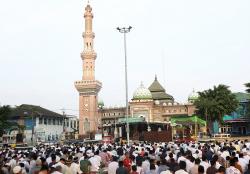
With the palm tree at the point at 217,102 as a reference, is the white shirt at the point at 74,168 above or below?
below

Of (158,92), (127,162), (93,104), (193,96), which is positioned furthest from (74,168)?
(158,92)

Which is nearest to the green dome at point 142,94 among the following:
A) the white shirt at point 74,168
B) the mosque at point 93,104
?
the mosque at point 93,104

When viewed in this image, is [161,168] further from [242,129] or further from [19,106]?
[19,106]

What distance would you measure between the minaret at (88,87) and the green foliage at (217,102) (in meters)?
32.7

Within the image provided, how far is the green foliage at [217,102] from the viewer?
59.1 meters

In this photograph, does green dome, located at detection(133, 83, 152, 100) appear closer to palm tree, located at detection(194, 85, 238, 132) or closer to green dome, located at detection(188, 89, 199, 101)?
green dome, located at detection(188, 89, 199, 101)

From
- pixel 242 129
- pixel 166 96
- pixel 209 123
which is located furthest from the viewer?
pixel 166 96

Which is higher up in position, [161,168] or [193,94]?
[193,94]

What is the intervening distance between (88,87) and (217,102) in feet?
117

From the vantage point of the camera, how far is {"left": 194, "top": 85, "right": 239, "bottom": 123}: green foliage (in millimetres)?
59094

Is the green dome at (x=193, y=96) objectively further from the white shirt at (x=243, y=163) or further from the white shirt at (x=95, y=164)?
the white shirt at (x=243, y=163)

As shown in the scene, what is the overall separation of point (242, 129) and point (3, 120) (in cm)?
4284

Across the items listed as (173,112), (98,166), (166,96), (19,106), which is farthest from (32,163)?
(166,96)

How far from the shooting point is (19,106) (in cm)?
8244
